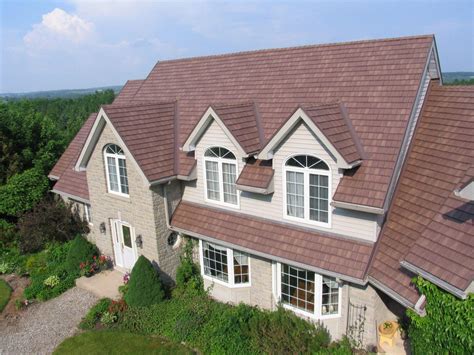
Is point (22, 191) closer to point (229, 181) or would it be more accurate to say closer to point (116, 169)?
point (116, 169)

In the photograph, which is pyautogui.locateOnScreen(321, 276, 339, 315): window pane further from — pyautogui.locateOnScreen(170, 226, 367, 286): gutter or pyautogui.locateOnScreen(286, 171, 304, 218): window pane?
pyautogui.locateOnScreen(286, 171, 304, 218): window pane

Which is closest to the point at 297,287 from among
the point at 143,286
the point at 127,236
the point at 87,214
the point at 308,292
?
the point at 308,292

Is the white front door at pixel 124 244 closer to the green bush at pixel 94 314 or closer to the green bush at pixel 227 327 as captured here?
the green bush at pixel 94 314

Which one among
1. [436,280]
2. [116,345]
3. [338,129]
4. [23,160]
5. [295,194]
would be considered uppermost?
[338,129]

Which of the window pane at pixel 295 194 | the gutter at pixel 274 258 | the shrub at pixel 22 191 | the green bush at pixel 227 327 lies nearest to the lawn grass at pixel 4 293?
the shrub at pixel 22 191

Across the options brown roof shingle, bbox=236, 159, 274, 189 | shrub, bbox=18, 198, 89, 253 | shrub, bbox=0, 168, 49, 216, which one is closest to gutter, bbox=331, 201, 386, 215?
brown roof shingle, bbox=236, 159, 274, 189

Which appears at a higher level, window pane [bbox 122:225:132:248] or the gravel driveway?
window pane [bbox 122:225:132:248]
